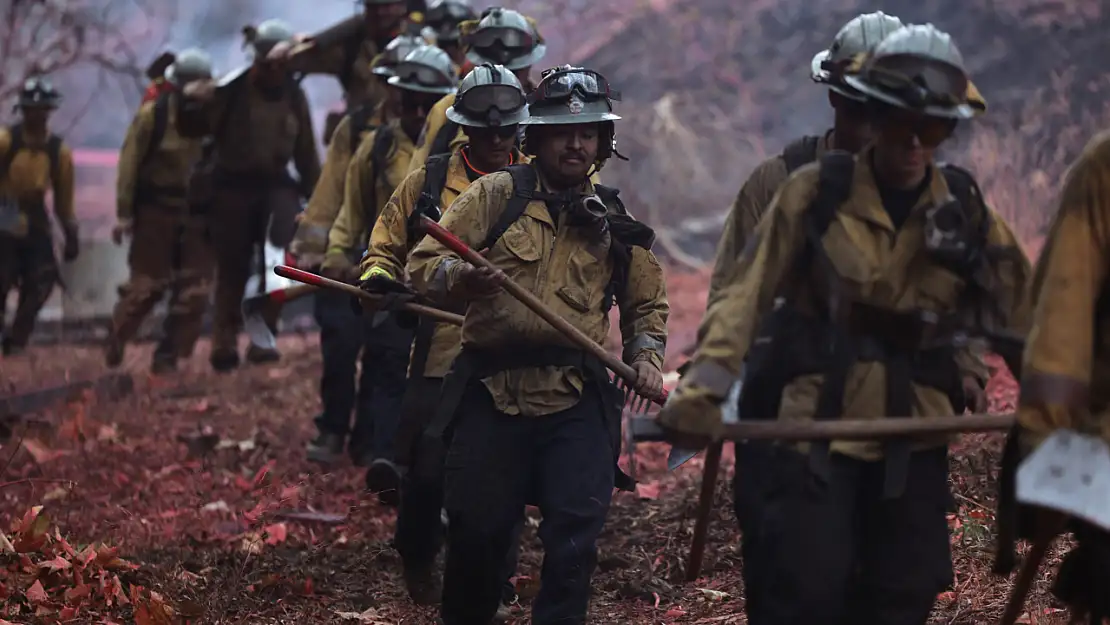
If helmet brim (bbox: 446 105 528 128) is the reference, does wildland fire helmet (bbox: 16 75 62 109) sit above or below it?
below

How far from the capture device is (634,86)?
2414 cm

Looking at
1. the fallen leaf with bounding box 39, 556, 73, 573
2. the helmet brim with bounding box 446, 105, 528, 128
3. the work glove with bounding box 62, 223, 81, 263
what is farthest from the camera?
the work glove with bounding box 62, 223, 81, 263

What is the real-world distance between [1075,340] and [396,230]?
145 inches

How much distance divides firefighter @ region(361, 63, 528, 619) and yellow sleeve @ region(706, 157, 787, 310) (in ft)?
4.93

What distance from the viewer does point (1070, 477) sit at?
153 inches

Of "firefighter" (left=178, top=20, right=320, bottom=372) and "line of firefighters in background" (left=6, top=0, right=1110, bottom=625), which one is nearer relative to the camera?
"line of firefighters in background" (left=6, top=0, right=1110, bottom=625)

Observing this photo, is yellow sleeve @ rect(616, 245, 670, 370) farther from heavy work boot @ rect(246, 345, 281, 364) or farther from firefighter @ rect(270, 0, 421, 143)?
heavy work boot @ rect(246, 345, 281, 364)

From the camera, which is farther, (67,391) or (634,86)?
(634,86)

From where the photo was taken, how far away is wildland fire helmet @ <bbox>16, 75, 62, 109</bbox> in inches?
578

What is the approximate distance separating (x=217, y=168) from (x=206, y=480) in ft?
13.2

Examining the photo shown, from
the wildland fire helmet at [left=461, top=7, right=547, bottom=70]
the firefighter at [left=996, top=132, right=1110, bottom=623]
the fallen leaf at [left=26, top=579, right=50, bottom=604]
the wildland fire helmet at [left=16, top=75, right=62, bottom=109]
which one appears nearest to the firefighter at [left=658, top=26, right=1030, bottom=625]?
the firefighter at [left=996, top=132, right=1110, bottom=623]

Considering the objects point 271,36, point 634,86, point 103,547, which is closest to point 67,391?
point 271,36

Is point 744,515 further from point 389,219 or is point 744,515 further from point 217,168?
point 217,168

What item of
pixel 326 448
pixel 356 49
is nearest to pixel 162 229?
pixel 356 49
